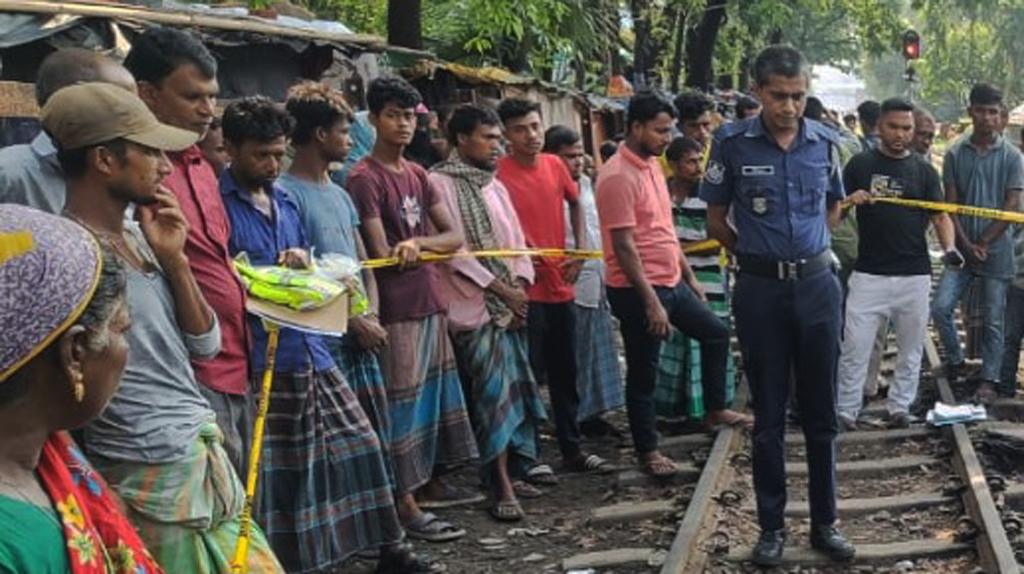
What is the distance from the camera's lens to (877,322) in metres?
7.56

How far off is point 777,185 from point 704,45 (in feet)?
59.3

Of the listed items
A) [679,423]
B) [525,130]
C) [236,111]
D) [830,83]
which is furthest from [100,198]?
[830,83]

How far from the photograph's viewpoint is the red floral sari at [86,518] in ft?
5.97

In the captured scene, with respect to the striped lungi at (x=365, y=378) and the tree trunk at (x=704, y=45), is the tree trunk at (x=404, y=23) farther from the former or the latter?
the tree trunk at (x=704, y=45)

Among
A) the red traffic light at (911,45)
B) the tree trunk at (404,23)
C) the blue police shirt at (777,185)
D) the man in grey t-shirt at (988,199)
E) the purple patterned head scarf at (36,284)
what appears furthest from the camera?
the red traffic light at (911,45)

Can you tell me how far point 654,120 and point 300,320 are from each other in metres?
3.18

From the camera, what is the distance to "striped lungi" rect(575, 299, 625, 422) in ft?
24.8

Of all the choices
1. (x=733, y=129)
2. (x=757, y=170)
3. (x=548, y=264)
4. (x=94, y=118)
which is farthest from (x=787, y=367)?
(x=94, y=118)

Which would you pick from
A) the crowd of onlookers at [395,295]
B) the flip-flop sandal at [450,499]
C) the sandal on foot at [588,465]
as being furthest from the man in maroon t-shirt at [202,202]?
the sandal on foot at [588,465]

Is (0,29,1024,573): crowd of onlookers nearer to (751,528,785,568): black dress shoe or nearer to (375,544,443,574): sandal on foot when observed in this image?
(375,544,443,574): sandal on foot

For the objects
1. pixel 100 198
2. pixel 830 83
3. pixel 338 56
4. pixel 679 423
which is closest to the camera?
pixel 100 198

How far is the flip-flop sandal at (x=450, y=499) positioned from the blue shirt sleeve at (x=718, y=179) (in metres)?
2.17

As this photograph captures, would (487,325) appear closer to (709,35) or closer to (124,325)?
(124,325)

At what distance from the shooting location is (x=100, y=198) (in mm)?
3035
